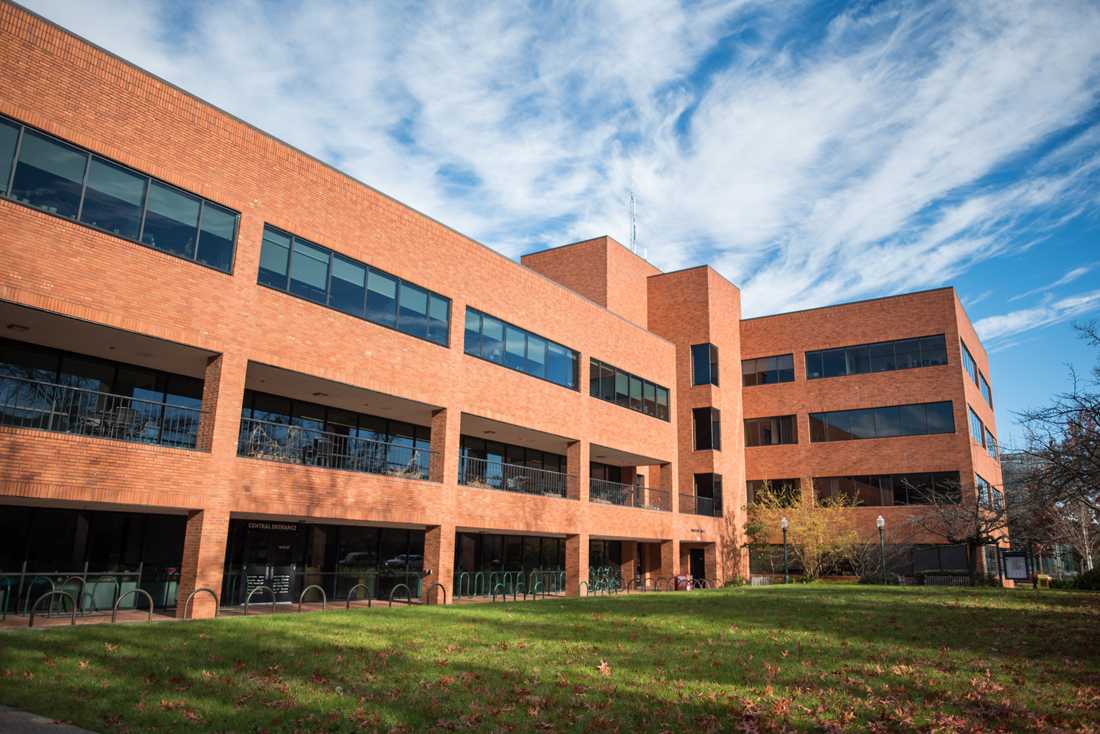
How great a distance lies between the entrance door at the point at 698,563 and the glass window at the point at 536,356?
1783 centimetres

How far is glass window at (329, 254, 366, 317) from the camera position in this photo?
74.4 feet

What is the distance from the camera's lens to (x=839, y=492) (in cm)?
4616

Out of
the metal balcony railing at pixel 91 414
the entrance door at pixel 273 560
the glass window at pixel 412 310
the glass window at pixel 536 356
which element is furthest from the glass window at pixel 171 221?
the glass window at pixel 536 356

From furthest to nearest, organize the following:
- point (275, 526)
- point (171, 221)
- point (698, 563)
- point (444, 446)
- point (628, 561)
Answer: point (698, 563), point (628, 561), point (444, 446), point (275, 526), point (171, 221)

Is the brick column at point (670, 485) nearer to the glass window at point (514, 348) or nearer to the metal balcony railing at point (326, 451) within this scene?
the glass window at point (514, 348)

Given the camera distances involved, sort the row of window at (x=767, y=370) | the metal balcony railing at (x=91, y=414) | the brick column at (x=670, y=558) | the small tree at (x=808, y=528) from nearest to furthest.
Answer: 1. the metal balcony railing at (x=91, y=414)
2. the brick column at (x=670, y=558)
3. the small tree at (x=808, y=528)
4. the row of window at (x=767, y=370)

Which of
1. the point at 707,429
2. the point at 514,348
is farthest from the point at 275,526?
the point at 707,429

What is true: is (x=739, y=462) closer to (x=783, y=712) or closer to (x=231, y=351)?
(x=231, y=351)

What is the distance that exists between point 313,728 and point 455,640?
5573 millimetres

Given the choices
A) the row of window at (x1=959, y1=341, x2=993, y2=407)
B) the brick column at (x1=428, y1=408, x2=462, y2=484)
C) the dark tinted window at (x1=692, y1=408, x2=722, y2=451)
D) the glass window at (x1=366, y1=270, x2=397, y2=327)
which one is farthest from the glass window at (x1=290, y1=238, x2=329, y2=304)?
the row of window at (x1=959, y1=341, x2=993, y2=407)

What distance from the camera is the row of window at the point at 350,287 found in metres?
21.1

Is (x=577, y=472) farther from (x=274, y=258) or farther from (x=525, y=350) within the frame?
(x=274, y=258)

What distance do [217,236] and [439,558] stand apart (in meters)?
11.4

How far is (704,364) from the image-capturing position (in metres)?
42.9
